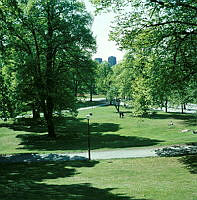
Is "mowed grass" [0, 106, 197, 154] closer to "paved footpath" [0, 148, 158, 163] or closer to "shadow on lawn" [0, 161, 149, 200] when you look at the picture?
"paved footpath" [0, 148, 158, 163]

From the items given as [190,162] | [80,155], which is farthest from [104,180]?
[80,155]

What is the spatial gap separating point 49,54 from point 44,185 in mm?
20100

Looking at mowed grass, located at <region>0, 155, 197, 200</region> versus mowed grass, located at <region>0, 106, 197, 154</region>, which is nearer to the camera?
mowed grass, located at <region>0, 155, 197, 200</region>

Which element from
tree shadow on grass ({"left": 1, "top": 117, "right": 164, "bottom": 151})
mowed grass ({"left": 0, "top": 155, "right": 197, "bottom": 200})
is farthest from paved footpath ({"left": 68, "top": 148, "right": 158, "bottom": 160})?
tree shadow on grass ({"left": 1, "top": 117, "right": 164, "bottom": 151})

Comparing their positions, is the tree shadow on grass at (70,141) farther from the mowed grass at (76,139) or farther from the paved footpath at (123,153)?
the paved footpath at (123,153)

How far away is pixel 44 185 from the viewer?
1149 cm

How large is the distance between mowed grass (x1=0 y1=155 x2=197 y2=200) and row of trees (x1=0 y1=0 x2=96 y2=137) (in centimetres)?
1069

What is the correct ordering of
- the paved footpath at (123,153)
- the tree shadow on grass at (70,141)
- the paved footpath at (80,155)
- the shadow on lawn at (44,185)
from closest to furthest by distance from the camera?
the shadow on lawn at (44,185) → the paved footpath at (123,153) → the paved footpath at (80,155) → the tree shadow on grass at (70,141)

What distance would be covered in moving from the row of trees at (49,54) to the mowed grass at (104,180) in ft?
35.1

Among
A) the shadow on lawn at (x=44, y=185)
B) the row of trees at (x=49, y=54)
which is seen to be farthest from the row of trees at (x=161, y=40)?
the row of trees at (x=49, y=54)

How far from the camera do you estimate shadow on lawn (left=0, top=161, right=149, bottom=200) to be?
8.96m

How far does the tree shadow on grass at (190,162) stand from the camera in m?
13.9

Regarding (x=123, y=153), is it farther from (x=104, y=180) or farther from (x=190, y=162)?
(x=104, y=180)

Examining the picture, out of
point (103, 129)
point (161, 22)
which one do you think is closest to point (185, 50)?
point (161, 22)
